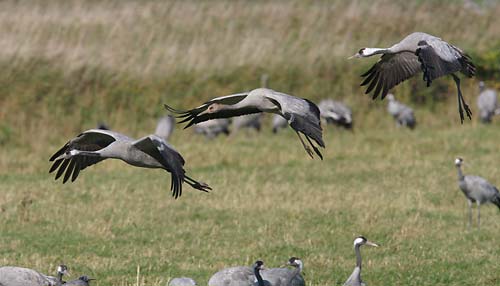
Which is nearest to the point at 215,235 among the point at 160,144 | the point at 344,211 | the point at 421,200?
the point at 344,211

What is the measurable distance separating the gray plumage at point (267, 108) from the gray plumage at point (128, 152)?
30 centimetres

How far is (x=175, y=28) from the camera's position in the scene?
23656 mm

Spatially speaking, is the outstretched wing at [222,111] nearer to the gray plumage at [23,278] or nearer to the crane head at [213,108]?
the crane head at [213,108]

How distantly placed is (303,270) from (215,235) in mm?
1879

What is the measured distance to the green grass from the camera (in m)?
10.1

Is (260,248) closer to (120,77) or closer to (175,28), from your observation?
(120,77)

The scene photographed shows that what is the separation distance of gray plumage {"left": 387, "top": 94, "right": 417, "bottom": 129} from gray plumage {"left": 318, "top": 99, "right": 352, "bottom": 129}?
0.94 m

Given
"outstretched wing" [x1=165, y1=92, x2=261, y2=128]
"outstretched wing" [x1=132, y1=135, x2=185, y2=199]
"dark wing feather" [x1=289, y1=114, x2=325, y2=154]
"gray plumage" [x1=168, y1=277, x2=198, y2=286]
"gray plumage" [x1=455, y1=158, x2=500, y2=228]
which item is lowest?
"gray plumage" [x1=168, y1=277, x2=198, y2=286]

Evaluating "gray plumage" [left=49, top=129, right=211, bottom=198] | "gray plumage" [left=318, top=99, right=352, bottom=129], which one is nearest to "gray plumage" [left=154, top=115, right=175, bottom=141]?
"gray plumage" [left=318, top=99, right=352, bottom=129]

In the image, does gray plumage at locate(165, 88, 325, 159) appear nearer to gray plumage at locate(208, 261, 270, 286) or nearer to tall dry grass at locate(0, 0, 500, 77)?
gray plumage at locate(208, 261, 270, 286)

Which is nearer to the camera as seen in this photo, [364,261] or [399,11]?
[364,261]

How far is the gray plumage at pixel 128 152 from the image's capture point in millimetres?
7828

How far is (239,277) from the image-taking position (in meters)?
8.73

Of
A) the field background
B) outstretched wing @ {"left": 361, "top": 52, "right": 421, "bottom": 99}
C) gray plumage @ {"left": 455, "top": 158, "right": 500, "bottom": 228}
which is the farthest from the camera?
gray plumage @ {"left": 455, "top": 158, "right": 500, "bottom": 228}
